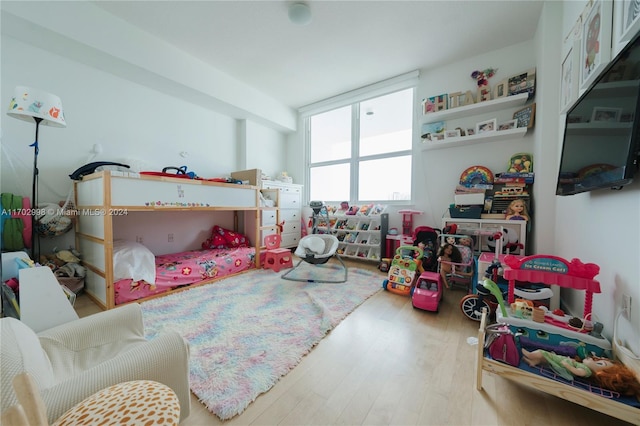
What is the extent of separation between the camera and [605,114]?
4.04ft

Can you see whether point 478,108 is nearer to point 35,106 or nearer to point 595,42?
point 595,42

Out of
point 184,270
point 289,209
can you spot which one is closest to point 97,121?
point 184,270

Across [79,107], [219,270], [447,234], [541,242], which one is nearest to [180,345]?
[219,270]

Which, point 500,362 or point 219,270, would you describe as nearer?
point 500,362

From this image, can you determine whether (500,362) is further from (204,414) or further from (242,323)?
(242,323)

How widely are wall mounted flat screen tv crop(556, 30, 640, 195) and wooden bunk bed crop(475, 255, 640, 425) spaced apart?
1.69ft

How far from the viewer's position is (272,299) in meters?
2.27

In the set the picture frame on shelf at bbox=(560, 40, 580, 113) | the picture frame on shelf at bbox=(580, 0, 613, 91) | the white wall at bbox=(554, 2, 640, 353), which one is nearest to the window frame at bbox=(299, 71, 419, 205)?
the picture frame on shelf at bbox=(560, 40, 580, 113)

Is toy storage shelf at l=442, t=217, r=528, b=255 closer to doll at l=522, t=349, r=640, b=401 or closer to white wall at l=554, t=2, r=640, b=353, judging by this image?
white wall at l=554, t=2, r=640, b=353

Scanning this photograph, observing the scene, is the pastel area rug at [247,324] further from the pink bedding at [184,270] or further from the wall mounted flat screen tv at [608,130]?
the wall mounted flat screen tv at [608,130]

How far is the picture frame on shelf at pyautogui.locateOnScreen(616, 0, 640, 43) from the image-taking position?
1059mm

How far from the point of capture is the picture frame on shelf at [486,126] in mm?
2889

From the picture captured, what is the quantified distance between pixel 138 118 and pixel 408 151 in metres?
3.92

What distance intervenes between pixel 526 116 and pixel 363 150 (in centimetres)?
224
